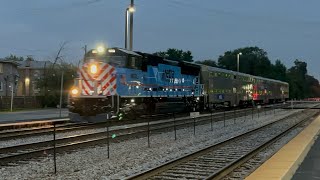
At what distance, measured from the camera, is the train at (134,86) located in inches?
940

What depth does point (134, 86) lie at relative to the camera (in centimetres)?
2619

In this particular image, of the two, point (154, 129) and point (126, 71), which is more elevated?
point (126, 71)

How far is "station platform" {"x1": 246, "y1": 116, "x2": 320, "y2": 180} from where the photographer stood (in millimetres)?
10266

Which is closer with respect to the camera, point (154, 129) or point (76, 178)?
point (76, 178)

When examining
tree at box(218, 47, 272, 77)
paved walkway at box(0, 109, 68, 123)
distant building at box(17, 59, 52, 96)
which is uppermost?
tree at box(218, 47, 272, 77)

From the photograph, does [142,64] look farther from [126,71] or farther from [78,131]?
[78,131]

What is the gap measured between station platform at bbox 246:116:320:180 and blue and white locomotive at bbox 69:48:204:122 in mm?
10451

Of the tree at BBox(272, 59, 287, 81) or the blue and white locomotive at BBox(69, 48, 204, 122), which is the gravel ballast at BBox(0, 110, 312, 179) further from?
the tree at BBox(272, 59, 287, 81)

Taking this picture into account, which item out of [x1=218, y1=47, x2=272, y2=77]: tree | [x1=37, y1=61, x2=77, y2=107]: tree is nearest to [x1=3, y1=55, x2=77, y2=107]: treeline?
[x1=37, y1=61, x2=77, y2=107]: tree

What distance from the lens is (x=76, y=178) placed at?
10203 mm

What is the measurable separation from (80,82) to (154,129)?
18.0 feet

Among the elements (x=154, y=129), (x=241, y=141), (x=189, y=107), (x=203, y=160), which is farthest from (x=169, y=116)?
(x=203, y=160)

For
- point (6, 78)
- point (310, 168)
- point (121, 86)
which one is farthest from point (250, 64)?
point (310, 168)

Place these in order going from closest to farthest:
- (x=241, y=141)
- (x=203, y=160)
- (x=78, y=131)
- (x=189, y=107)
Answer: (x=203, y=160) < (x=241, y=141) < (x=78, y=131) < (x=189, y=107)
